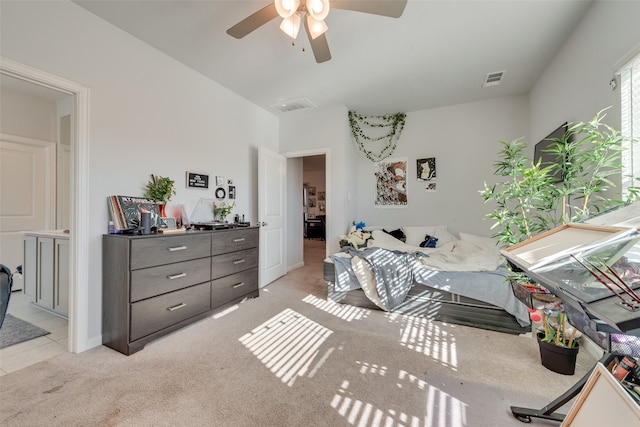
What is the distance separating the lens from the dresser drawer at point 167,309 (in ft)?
6.63

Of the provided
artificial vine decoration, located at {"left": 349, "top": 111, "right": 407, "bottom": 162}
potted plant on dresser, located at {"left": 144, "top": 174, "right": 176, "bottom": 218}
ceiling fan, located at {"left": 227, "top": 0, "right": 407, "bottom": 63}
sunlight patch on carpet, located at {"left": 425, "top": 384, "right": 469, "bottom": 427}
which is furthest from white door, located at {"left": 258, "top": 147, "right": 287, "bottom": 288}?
sunlight patch on carpet, located at {"left": 425, "top": 384, "right": 469, "bottom": 427}

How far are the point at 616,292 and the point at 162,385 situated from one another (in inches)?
86.8

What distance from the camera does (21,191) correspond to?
11.6ft

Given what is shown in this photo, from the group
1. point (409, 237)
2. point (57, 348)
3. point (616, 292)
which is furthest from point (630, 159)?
point (57, 348)

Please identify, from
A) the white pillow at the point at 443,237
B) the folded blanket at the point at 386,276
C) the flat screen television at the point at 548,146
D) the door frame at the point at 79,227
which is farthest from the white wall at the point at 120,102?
the flat screen television at the point at 548,146

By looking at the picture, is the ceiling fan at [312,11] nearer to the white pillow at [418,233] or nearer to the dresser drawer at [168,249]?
the dresser drawer at [168,249]

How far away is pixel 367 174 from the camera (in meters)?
4.68

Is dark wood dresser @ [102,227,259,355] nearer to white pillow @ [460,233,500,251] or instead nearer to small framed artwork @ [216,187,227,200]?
small framed artwork @ [216,187,227,200]

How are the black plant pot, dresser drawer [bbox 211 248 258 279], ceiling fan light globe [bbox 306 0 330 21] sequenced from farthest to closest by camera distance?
dresser drawer [bbox 211 248 258 279] < the black plant pot < ceiling fan light globe [bbox 306 0 330 21]

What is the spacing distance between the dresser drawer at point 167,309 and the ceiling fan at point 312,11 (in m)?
2.20

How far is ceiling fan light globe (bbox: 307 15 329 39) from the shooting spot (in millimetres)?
1778

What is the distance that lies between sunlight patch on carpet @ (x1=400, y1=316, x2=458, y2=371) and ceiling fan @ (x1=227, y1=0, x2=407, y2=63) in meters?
2.41

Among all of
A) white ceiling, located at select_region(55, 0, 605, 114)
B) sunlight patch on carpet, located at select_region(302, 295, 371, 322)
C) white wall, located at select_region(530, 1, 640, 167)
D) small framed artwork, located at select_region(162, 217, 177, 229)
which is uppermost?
white ceiling, located at select_region(55, 0, 605, 114)

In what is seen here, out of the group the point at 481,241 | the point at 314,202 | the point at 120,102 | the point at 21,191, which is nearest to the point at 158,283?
the point at 120,102
